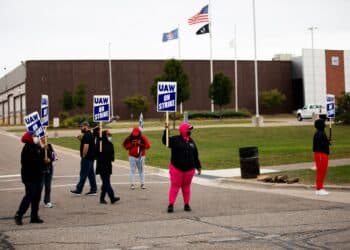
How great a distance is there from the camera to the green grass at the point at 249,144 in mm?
27375

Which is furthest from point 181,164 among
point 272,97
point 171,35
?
point 272,97

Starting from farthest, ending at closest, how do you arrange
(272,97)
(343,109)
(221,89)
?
1. (272,97)
2. (221,89)
3. (343,109)

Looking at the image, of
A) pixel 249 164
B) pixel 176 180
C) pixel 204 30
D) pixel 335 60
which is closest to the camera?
pixel 176 180

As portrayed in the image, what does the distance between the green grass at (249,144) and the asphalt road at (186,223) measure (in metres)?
9.63

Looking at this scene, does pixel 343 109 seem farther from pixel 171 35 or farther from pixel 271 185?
pixel 271 185

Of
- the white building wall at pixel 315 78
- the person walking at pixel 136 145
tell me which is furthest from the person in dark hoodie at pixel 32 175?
the white building wall at pixel 315 78

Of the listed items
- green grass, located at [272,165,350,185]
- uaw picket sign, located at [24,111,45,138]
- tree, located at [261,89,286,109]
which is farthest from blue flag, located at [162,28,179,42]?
uaw picket sign, located at [24,111,45,138]

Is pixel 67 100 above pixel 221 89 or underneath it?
underneath

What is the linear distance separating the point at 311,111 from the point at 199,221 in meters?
59.9

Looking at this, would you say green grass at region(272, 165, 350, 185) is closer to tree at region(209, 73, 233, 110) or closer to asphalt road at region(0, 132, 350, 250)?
asphalt road at region(0, 132, 350, 250)

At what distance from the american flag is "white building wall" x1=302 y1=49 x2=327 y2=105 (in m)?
35.8

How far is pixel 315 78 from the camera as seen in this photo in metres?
94.2

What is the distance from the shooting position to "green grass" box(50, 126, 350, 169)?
27.4 m

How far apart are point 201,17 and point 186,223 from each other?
51421 mm
